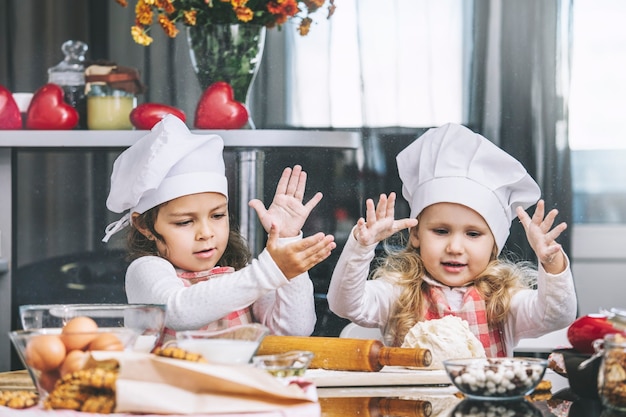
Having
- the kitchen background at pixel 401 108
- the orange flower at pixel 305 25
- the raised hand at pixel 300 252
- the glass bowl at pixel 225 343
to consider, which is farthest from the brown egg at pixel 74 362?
the kitchen background at pixel 401 108

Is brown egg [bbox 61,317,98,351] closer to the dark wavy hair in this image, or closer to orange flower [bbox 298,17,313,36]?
the dark wavy hair

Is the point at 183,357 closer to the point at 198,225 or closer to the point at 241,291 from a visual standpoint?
the point at 241,291

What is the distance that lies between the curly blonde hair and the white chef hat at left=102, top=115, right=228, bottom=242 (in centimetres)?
37

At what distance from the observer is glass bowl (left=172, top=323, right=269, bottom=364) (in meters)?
1.09

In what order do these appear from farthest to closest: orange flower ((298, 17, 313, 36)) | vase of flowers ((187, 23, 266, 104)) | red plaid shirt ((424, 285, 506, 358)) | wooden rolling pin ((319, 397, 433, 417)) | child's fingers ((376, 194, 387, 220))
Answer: orange flower ((298, 17, 313, 36)), vase of flowers ((187, 23, 266, 104)), red plaid shirt ((424, 285, 506, 358)), child's fingers ((376, 194, 387, 220)), wooden rolling pin ((319, 397, 433, 417))

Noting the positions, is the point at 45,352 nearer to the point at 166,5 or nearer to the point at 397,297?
the point at 397,297

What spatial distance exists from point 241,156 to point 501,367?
4.35ft

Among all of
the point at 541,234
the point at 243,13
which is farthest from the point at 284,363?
the point at 243,13

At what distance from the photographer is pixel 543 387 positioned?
4.06ft

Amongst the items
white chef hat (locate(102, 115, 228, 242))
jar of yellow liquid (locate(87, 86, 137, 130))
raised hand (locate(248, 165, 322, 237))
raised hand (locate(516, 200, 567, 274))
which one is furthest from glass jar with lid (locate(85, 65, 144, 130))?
raised hand (locate(516, 200, 567, 274))

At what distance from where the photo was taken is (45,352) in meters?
1.03

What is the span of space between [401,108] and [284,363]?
5.14ft

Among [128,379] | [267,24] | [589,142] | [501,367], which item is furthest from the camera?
[589,142]

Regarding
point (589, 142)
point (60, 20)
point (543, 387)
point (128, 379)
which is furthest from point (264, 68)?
Result: point (128, 379)
